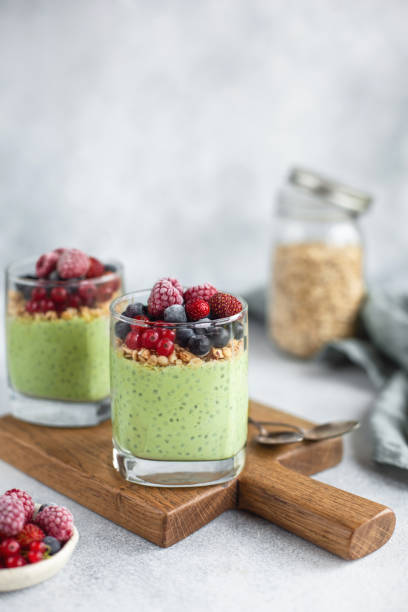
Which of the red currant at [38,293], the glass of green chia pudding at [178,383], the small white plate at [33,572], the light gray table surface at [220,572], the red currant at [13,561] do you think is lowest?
the light gray table surface at [220,572]

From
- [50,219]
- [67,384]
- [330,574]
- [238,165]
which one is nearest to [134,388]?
[67,384]

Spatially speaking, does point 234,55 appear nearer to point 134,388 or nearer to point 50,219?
point 50,219

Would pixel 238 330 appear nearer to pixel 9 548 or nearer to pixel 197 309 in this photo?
pixel 197 309

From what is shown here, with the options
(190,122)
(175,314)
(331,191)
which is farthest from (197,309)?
(190,122)

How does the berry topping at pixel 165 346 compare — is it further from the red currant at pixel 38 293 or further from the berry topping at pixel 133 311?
the red currant at pixel 38 293

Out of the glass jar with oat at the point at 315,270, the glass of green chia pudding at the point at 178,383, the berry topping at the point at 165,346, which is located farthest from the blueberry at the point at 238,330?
the glass jar with oat at the point at 315,270

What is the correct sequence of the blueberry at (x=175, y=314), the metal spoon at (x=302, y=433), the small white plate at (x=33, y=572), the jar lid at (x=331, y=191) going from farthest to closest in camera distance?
the jar lid at (x=331, y=191) < the metal spoon at (x=302, y=433) < the blueberry at (x=175, y=314) < the small white plate at (x=33, y=572)

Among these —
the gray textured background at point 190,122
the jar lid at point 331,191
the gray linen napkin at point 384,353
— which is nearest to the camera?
the gray linen napkin at point 384,353
